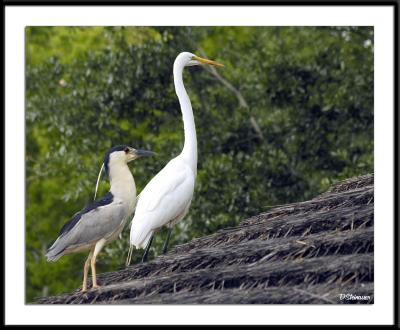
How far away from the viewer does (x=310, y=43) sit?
20562 mm

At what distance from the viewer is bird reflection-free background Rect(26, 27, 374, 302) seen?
17016 millimetres

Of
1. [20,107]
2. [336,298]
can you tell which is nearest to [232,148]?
[20,107]

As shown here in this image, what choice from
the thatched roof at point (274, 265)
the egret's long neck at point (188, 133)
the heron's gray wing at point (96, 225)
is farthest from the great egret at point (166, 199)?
the heron's gray wing at point (96, 225)

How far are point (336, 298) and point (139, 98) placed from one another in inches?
395

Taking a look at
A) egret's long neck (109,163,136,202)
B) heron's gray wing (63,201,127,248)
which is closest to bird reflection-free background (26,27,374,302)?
egret's long neck (109,163,136,202)

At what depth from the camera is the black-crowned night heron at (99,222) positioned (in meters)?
9.97

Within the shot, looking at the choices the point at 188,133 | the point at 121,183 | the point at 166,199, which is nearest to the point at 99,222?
the point at 121,183

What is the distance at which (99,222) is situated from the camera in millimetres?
10039

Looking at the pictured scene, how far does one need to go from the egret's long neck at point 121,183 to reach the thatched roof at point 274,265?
1.97 ft

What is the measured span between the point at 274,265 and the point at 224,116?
10176 mm

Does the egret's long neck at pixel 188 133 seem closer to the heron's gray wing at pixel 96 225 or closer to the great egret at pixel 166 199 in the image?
the great egret at pixel 166 199

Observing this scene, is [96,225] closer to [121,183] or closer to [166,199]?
[121,183]

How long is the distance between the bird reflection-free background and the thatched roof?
6.23 m

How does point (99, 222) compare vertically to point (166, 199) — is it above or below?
below
